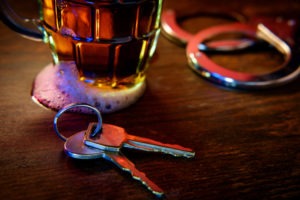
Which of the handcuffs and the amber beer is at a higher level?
the amber beer

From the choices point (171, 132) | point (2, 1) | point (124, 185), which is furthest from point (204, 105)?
point (2, 1)

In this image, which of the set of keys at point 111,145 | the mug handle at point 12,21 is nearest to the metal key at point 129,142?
the set of keys at point 111,145

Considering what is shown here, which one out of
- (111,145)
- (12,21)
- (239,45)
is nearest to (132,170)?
(111,145)

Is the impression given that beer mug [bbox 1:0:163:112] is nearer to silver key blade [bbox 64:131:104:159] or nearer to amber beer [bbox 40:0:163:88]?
amber beer [bbox 40:0:163:88]

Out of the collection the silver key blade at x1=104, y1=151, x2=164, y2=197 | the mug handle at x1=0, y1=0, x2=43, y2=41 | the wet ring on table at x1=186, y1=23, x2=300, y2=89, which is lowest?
the wet ring on table at x1=186, y1=23, x2=300, y2=89

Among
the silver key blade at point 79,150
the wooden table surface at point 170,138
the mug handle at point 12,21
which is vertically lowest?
the wooden table surface at point 170,138

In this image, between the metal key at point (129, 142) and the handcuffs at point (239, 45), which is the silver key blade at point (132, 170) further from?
the handcuffs at point (239, 45)

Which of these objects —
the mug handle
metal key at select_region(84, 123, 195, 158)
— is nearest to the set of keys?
metal key at select_region(84, 123, 195, 158)
